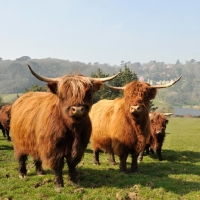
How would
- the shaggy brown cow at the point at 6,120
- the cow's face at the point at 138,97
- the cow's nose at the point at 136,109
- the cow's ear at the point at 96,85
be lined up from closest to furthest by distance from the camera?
the cow's ear at the point at 96,85 → the cow's nose at the point at 136,109 → the cow's face at the point at 138,97 → the shaggy brown cow at the point at 6,120

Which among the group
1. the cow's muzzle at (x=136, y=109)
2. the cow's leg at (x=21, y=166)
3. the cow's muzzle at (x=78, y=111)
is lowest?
the cow's leg at (x=21, y=166)

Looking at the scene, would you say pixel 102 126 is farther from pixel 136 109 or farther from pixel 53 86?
pixel 53 86

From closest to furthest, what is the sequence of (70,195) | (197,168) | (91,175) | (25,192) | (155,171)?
(70,195) < (25,192) < (91,175) < (155,171) < (197,168)

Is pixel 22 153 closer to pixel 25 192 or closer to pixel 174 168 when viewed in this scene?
pixel 25 192

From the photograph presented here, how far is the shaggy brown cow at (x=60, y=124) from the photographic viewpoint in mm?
4815

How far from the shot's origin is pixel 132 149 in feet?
23.1

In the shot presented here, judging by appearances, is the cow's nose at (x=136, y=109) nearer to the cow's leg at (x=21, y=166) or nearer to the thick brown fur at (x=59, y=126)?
the thick brown fur at (x=59, y=126)

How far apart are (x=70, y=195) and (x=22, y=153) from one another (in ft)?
5.74

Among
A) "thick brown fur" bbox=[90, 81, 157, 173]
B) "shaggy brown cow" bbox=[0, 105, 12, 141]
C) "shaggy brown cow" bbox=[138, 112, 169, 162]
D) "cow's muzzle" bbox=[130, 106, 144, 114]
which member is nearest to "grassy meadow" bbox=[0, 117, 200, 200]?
"thick brown fur" bbox=[90, 81, 157, 173]

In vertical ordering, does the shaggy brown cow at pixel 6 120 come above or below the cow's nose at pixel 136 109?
below

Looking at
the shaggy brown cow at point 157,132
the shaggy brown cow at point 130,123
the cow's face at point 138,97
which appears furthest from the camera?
the shaggy brown cow at point 157,132

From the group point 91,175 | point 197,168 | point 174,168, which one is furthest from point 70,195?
point 197,168

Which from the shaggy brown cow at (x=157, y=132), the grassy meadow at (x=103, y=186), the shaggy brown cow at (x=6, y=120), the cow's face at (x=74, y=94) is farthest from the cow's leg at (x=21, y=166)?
the shaggy brown cow at (x=6, y=120)

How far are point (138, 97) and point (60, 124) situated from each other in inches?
82.6
